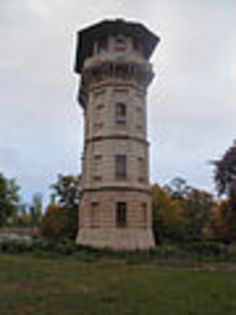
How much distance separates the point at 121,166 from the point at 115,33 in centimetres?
1242

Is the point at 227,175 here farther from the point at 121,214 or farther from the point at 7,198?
the point at 7,198

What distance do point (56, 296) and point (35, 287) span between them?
1865 mm

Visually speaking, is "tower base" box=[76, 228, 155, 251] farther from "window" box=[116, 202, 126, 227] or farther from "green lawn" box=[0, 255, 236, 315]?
"green lawn" box=[0, 255, 236, 315]

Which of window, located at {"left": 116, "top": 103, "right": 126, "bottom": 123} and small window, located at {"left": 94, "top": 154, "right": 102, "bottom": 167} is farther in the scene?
window, located at {"left": 116, "top": 103, "right": 126, "bottom": 123}

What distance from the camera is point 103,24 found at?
30.5 m

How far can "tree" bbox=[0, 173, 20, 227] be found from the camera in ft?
123

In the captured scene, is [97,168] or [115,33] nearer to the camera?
[97,168]

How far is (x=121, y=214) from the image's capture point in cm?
2741

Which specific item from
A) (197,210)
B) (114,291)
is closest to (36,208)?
(197,210)

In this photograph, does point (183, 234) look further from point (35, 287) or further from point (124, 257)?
point (35, 287)

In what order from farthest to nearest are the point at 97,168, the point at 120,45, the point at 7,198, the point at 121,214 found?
1. the point at 7,198
2. the point at 120,45
3. the point at 97,168
4. the point at 121,214

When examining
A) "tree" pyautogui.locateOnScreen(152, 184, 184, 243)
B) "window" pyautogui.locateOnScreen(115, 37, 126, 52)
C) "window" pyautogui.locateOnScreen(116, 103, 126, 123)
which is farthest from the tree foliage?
"window" pyautogui.locateOnScreen(115, 37, 126, 52)

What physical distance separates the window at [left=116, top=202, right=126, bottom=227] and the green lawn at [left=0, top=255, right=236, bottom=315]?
907cm

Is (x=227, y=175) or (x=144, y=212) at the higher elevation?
(x=227, y=175)
